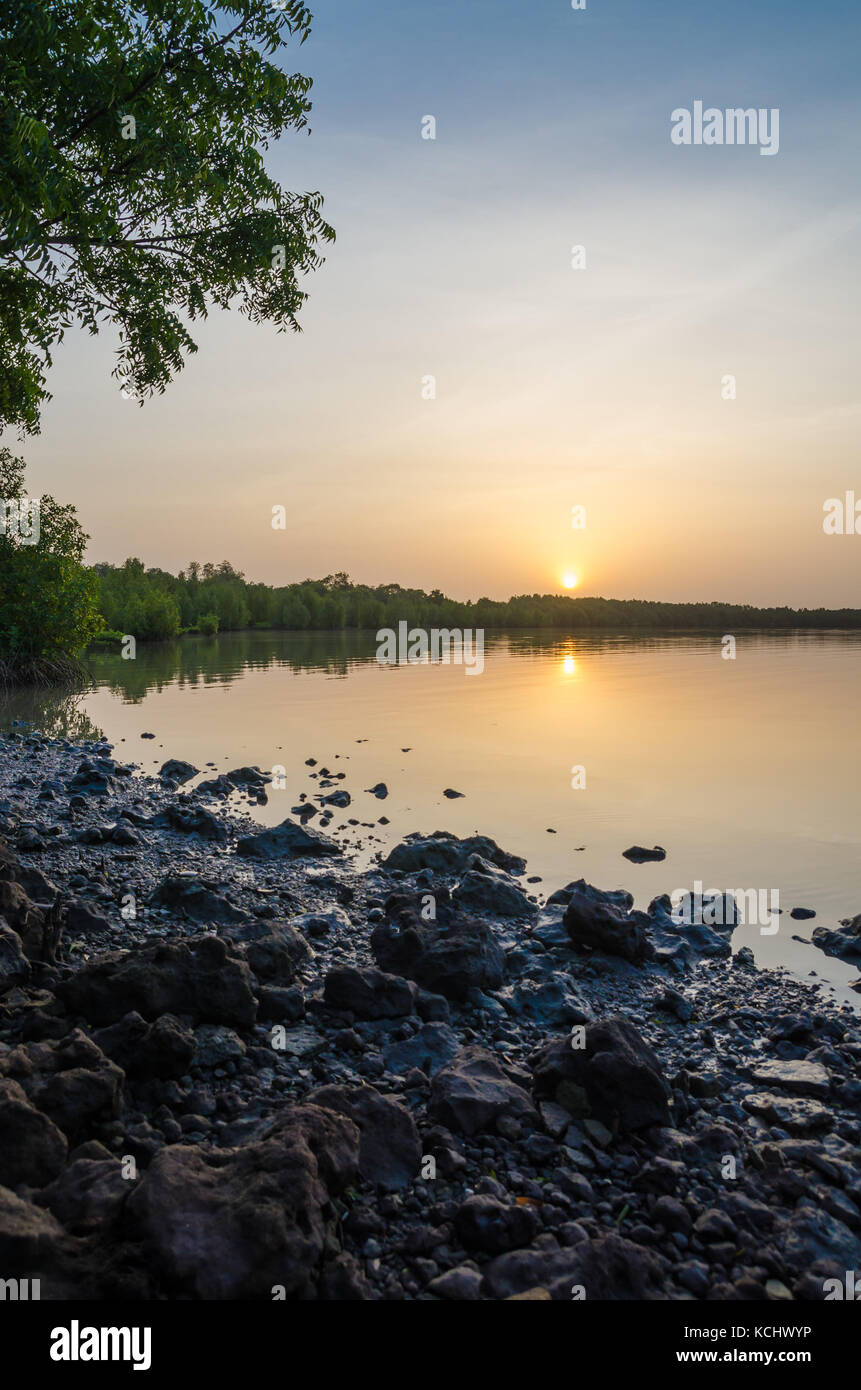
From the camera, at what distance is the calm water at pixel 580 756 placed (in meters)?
13.3

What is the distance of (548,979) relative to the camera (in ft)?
26.7

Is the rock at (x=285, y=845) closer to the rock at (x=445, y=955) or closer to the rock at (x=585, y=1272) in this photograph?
the rock at (x=445, y=955)

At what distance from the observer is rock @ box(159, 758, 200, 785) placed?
754 inches

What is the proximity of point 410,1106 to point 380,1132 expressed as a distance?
68 cm

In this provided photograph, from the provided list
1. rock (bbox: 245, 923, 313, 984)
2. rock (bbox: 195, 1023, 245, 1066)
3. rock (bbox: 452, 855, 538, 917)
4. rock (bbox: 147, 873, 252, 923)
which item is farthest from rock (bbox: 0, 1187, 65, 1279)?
rock (bbox: 452, 855, 538, 917)

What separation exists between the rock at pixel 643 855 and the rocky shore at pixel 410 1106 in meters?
3.24

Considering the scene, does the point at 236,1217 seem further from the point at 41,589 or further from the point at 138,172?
the point at 41,589

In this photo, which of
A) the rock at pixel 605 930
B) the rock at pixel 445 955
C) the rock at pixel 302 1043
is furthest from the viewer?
the rock at pixel 605 930

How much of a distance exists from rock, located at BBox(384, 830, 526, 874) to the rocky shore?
6.67 feet

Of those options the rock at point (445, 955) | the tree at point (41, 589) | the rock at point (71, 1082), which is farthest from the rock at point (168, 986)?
the tree at point (41, 589)

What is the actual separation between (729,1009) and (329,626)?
519 feet

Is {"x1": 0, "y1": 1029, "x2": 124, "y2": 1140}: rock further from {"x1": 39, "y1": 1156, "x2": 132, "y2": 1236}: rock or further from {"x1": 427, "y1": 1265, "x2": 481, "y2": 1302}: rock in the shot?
{"x1": 427, "y1": 1265, "x2": 481, "y2": 1302}: rock

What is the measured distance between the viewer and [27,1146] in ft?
14.5

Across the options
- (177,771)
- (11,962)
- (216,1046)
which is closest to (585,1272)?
(216,1046)
